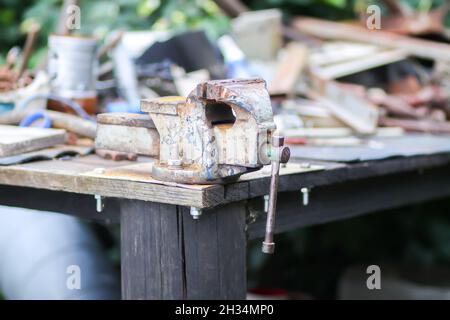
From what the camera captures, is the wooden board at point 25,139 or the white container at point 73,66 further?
the white container at point 73,66

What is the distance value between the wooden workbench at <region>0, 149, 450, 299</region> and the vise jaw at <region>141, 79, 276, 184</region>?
0.08 metres

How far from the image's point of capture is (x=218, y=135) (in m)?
3.12

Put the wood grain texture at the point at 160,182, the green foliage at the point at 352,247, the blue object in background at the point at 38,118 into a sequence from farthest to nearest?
the green foliage at the point at 352,247 → the blue object in background at the point at 38,118 → the wood grain texture at the point at 160,182

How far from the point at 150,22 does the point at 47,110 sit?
278 centimetres

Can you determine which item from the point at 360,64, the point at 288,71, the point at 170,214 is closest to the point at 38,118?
the point at 170,214

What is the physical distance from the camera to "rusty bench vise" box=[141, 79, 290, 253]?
3.03 meters

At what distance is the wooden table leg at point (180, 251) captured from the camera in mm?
3369

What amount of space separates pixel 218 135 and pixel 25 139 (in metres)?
1.23

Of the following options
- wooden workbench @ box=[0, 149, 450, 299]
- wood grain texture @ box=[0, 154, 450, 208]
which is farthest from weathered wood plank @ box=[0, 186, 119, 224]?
wood grain texture @ box=[0, 154, 450, 208]

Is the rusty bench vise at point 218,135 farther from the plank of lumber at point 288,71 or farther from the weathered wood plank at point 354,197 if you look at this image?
→ the plank of lumber at point 288,71

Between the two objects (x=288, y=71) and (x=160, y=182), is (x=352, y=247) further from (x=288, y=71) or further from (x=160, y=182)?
(x=160, y=182)

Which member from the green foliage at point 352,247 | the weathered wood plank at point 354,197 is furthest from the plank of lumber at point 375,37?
the green foliage at point 352,247
